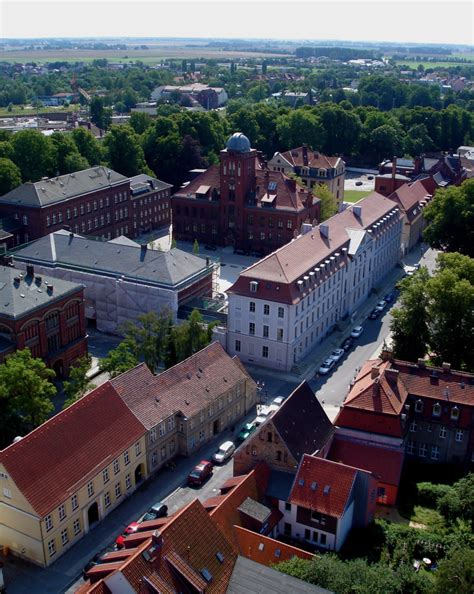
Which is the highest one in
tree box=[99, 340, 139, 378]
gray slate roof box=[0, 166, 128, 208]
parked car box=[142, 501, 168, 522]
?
gray slate roof box=[0, 166, 128, 208]

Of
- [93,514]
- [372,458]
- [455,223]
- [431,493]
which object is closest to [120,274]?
[93,514]

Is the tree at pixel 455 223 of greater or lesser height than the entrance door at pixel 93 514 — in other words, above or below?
above

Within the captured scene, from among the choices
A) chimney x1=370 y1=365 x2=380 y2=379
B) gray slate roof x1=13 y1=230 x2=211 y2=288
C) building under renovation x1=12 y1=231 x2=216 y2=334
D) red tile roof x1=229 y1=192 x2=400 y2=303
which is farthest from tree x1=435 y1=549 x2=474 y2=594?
gray slate roof x1=13 y1=230 x2=211 y2=288

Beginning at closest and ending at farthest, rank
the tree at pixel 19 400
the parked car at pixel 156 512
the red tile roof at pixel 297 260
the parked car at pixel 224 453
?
the parked car at pixel 156 512 → the tree at pixel 19 400 → the parked car at pixel 224 453 → the red tile roof at pixel 297 260

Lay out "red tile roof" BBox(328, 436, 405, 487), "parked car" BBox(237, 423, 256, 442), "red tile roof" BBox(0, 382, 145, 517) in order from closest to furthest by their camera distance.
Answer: "red tile roof" BBox(0, 382, 145, 517) < "red tile roof" BBox(328, 436, 405, 487) < "parked car" BBox(237, 423, 256, 442)

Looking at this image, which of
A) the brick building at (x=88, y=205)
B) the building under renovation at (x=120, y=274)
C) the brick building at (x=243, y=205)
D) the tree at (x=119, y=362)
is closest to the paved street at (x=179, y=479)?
the building under renovation at (x=120, y=274)

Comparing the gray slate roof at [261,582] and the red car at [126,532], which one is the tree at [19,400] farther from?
the gray slate roof at [261,582]

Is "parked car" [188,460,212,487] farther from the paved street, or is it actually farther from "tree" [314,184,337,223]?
"tree" [314,184,337,223]
